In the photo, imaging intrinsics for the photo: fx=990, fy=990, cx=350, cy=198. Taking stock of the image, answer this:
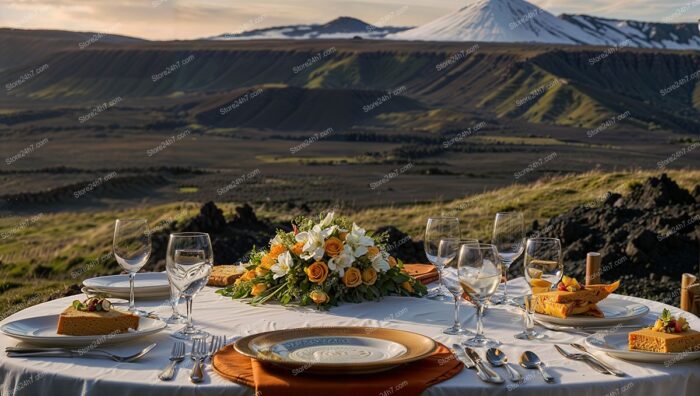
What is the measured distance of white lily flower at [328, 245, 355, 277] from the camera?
4262mm

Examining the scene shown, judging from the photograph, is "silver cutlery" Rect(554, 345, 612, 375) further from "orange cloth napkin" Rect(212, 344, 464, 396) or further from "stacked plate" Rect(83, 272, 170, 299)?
"stacked plate" Rect(83, 272, 170, 299)

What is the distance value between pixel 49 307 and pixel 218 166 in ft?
146

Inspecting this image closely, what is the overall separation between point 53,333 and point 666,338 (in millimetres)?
2161

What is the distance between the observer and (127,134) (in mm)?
74188

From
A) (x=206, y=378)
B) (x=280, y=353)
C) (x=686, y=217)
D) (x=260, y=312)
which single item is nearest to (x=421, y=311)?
(x=260, y=312)

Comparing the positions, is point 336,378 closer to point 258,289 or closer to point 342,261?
point 342,261

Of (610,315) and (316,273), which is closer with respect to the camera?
(610,315)

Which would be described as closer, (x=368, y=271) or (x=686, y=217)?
(x=368, y=271)

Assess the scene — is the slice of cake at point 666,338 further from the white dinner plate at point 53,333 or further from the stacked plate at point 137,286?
the stacked plate at point 137,286

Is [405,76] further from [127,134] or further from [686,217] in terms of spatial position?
[686,217]

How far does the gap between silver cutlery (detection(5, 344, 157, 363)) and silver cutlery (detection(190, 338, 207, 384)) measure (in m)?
0.17

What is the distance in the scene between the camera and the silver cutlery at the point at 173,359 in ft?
9.93

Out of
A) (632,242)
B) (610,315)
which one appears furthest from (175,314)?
(632,242)

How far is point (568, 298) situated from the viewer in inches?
153
